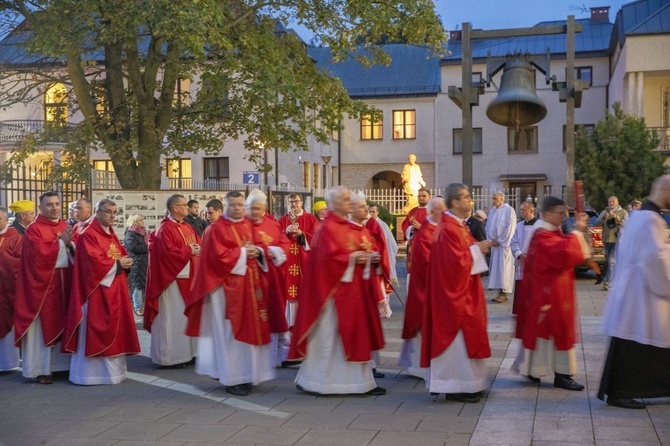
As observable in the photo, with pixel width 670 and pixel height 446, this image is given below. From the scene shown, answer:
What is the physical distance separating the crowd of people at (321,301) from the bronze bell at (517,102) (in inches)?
80.8

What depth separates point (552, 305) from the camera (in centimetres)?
747

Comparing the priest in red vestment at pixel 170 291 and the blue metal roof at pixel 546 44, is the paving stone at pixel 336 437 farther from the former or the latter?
the blue metal roof at pixel 546 44

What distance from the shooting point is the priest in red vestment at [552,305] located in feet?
24.4

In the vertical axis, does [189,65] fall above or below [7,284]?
above

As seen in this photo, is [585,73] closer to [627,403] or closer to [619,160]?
[619,160]

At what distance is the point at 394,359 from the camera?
31.1 ft

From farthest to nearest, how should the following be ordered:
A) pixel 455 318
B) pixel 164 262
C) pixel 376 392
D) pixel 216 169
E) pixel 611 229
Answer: pixel 216 169
pixel 611 229
pixel 164 262
pixel 376 392
pixel 455 318

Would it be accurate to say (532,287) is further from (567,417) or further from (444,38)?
(444,38)

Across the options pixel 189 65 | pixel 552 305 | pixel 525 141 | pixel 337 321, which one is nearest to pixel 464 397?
pixel 552 305

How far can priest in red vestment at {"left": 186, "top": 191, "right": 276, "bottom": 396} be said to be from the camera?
7.86 m

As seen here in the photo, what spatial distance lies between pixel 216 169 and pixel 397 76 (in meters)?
11.6

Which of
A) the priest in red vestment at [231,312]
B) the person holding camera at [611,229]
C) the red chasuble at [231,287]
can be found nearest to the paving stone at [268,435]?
the priest in red vestment at [231,312]

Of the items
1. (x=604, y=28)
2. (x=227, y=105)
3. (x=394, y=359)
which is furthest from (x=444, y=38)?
(x=604, y=28)

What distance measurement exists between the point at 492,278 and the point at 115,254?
7.92 metres
